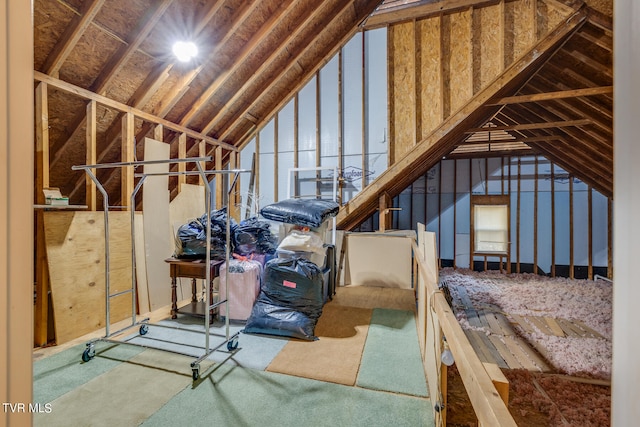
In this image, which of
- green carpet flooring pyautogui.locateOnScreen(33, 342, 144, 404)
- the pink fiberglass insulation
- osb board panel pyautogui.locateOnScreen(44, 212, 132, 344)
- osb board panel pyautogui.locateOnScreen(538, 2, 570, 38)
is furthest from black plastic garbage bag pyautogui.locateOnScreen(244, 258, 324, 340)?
osb board panel pyautogui.locateOnScreen(538, 2, 570, 38)

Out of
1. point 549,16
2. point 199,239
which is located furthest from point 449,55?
point 199,239

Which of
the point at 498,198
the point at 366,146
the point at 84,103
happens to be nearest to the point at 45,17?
the point at 84,103

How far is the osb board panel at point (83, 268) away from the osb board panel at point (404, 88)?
11.8ft

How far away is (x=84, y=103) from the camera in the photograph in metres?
2.81

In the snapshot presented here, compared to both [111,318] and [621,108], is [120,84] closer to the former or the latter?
[111,318]

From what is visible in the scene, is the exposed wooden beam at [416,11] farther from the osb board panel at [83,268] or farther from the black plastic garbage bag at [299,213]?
the osb board panel at [83,268]

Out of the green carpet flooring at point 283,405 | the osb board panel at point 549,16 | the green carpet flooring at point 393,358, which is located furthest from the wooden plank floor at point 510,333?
the osb board panel at point 549,16

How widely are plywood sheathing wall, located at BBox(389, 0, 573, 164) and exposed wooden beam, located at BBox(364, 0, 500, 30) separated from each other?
6 centimetres

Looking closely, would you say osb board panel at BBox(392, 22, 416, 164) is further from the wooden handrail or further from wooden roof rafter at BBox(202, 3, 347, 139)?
the wooden handrail

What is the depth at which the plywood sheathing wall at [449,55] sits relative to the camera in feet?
11.5

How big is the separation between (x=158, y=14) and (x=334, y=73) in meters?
2.71

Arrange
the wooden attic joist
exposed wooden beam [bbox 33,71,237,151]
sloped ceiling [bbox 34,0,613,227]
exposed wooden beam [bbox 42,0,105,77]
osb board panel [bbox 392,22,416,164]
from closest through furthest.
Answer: exposed wooden beam [bbox 42,0,105,77]
exposed wooden beam [bbox 33,71,237,151]
sloped ceiling [bbox 34,0,613,227]
the wooden attic joist
osb board panel [bbox 392,22,416,164]

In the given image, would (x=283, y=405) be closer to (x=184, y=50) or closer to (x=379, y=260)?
(x=379, y=260)

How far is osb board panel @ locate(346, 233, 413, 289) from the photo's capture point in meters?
4.28
